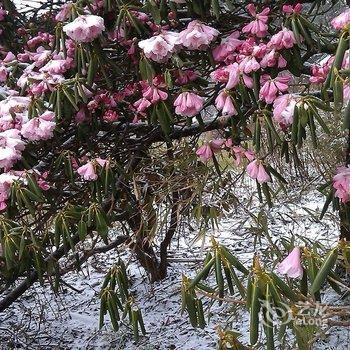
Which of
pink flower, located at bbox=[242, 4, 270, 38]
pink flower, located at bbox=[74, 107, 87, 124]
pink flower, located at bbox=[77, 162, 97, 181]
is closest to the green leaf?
pink flower, located at bbox=[242, 4, 270, 38]

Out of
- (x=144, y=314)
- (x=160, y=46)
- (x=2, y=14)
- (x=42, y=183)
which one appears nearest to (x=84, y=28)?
(x=160, y=46)

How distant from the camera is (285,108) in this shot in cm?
Answer: 143

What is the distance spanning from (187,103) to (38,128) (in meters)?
0.49

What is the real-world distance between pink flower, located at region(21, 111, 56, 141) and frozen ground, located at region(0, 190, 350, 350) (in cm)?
120

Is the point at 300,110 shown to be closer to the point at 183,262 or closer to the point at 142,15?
the point at 142,15

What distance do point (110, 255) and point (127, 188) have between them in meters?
2.00

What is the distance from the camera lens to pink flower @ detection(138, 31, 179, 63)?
162cm

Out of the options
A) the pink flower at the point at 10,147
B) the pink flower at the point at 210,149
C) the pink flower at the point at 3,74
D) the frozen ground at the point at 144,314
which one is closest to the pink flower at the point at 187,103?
the pink flower at the point at 210,149

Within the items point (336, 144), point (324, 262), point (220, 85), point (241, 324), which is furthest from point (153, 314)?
point (324, 262)

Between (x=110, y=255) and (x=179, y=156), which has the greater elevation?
(x=179, y=156)

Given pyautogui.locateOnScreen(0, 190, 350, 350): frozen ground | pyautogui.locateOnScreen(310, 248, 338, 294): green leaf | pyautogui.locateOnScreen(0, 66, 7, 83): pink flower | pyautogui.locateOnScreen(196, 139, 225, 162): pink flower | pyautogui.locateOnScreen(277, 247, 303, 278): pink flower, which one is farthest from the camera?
pyautogui.locateOnScreen(0, 190, 350, 350): frozen ground

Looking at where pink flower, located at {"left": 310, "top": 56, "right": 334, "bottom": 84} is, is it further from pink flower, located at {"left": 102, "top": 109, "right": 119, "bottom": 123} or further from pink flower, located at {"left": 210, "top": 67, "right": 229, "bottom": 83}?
pink flower, located at {"left": 102, "top": 109, "right": 119, "bottom": 123}

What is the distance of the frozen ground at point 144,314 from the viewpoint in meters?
2.96

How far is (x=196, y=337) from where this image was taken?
3.01m
